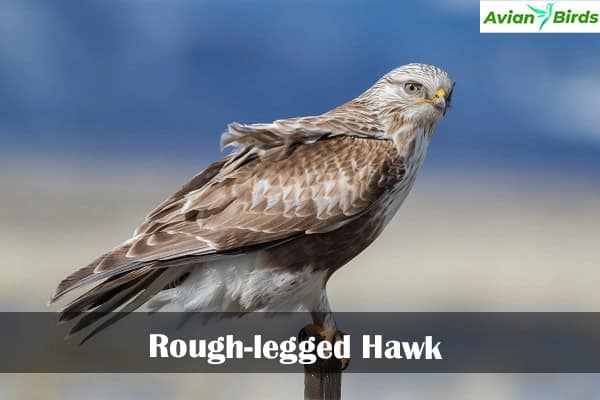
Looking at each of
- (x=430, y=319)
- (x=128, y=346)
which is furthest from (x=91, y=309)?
(x=430, y=319)

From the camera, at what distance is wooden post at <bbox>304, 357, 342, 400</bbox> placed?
590cm

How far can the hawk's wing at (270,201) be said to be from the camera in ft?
18.8

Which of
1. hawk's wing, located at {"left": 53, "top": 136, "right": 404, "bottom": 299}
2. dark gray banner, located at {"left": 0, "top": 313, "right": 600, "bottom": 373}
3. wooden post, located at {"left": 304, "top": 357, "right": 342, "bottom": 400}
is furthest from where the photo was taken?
dark gray banner, located at {"left": 0, "top": 313, "right": 600, "bottom": 373}

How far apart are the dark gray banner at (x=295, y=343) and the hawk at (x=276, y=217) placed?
7.2 inches

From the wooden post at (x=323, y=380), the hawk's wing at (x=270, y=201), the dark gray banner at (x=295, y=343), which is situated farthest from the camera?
the dark gray banner at (x=295, y=343)

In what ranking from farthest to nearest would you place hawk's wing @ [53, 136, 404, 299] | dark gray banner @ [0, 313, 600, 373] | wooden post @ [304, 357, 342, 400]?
dark gray banner @ [0, 313, 600, 373], wooden post @ [304, 357, 342, 400], hawk's wing @ [53, 136, 404, 299]

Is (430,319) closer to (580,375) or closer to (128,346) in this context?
(580,375)

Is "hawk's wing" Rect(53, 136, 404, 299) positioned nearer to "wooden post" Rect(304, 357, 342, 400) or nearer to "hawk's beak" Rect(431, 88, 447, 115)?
"hawk's beak" Rect(431, 88, 447, 115)

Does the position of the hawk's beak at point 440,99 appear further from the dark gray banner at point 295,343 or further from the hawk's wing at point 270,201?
the dark gray banner at point 295,343

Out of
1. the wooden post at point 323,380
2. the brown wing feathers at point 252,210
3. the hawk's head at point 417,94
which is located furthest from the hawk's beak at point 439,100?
the wooden post at point 323,380

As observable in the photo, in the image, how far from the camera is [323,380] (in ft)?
19.4

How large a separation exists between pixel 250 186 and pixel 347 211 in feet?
1.71

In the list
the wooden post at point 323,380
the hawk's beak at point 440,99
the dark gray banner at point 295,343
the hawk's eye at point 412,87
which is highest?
the hawk's eye at point 412,87

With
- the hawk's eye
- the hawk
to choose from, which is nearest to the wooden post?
the hawk
